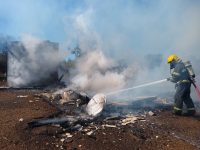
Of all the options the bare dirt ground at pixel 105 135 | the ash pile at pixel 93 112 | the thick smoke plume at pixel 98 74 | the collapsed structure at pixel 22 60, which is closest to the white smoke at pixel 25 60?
the collapsed structure at pixel 22 60

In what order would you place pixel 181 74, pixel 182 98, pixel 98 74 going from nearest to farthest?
pixel 182 98 < pixel 181 74 < pixel 98 74

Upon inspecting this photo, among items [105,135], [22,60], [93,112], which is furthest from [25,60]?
[105,135]

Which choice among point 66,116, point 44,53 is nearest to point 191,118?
point 66,116

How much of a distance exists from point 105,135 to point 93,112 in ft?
7.13

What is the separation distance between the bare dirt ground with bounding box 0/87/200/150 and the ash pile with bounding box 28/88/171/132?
0.91 feet

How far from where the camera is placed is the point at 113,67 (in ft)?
49.0

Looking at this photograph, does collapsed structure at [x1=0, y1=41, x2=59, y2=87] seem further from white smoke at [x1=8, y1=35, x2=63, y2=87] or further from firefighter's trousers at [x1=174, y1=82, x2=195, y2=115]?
firefighter's trousers at [x1=174, y1=82, x2=195, y2=115]

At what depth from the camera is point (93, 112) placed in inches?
352

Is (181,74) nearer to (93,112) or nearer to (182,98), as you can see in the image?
(182,98)

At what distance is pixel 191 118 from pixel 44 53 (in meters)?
9.80

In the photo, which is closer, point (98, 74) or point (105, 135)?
point (105, 135)

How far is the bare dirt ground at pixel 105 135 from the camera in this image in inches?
242

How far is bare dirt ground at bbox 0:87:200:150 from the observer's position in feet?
20.2

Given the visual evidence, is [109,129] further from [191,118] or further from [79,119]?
[191,118]
